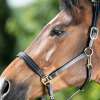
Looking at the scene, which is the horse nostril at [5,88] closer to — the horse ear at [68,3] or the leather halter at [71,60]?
the leather halter at [71,60]

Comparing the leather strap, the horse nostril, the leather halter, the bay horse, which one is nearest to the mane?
the bay horse

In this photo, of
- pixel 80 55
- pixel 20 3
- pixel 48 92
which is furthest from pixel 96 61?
pixel 20 3

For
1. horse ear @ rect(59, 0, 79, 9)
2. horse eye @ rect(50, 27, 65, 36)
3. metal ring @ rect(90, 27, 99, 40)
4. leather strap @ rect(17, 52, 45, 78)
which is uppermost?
horse ear @ rect(59, 0, 79, 9)

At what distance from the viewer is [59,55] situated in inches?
229

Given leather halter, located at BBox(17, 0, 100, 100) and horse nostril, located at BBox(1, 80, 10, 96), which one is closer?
horse nostril, located at BBox(1, 80, 10, 96)

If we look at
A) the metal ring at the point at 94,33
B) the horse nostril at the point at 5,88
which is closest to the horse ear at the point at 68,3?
the metal ring at the point at 94,33

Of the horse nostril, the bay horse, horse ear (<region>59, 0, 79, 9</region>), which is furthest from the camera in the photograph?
horse ear (<region>59, 0, 79, 9</region>)

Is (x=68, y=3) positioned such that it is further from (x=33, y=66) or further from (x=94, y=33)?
(x=33, y=66)

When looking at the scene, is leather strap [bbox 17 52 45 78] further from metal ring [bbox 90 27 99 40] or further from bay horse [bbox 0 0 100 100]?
metal ring [bbox 90 27 99 40]

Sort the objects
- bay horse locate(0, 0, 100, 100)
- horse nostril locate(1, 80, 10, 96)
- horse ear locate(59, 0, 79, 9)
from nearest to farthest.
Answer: horse nostril locate(1, 80, 10, 96) → bay horse locate(0, 0, 100, 100) → horse ear locate(59, 0, 79, 9)

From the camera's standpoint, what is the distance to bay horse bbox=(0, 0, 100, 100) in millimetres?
5738

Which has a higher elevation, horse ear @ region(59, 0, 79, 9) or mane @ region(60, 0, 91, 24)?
horse ear @ region(59, 0, 79, 9)

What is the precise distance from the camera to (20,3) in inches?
613

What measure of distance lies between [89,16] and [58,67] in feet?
2.09
